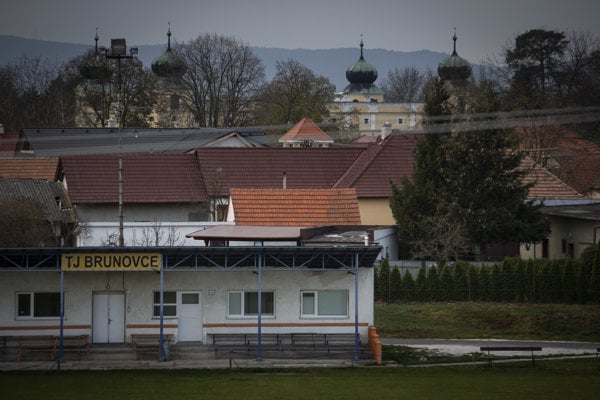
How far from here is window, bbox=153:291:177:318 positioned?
34344 millimetres

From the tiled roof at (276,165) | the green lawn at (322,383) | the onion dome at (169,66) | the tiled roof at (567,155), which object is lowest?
the green lawn at (322,383)

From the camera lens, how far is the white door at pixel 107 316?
34.1m

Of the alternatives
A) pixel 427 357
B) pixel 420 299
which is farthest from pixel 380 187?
pixel 427 357

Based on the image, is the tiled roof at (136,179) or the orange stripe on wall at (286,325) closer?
the orange stripe on wall at (286,325)

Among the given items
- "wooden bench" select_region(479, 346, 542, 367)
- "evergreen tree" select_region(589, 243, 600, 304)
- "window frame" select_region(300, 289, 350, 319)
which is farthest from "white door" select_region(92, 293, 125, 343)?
"evergreen tree" select_region(589, 243, 600, 304)

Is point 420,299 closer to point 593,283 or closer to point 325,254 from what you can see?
point 593,283

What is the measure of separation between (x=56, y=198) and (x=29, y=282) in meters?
24.3

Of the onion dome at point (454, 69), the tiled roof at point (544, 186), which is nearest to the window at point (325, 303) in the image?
the tiled roof at point (544, 186)

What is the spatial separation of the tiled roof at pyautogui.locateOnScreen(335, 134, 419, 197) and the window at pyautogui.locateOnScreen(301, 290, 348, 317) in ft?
87.4

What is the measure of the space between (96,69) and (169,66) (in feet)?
97.3

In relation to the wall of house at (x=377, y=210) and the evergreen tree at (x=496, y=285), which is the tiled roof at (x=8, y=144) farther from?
the evergreen tree at (x=496, y=285)

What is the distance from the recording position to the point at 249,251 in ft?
108

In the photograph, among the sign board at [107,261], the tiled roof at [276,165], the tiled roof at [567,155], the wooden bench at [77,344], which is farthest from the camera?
the tiled roof at [567,155]

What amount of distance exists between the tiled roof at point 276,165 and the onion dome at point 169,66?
49.5 meters
